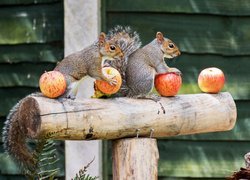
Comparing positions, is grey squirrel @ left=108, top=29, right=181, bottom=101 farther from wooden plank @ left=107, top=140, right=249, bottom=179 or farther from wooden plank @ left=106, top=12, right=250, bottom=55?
wooden plank @ left=107, top=140, right=249, bottom=179

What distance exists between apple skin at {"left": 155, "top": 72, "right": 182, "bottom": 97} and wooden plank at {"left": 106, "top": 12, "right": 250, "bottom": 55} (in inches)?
43.5

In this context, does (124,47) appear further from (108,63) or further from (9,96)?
(9,96)

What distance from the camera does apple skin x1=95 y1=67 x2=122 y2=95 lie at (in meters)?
2.85

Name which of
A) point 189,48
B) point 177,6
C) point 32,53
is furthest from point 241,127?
point 32,53

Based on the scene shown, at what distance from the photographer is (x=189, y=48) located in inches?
163

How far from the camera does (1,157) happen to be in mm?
4316

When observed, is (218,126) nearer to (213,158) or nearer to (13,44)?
(213,158)

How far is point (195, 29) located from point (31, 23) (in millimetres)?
787

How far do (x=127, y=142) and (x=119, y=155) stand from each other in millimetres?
56

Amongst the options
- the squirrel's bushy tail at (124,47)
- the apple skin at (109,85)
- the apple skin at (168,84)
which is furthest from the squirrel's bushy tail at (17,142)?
the apple skin at (168,84)

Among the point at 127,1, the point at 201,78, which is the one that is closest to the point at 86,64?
the point at 201,78

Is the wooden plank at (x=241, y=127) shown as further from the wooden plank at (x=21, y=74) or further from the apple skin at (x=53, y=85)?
the apple skin at (x=53, y=85)

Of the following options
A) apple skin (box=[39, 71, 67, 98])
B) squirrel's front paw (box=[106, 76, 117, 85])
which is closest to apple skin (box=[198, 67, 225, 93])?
squirrel's front paw (box=[106, 76, 117, 85])

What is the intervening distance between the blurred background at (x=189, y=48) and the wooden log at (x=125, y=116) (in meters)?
1.00
